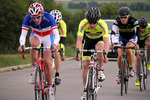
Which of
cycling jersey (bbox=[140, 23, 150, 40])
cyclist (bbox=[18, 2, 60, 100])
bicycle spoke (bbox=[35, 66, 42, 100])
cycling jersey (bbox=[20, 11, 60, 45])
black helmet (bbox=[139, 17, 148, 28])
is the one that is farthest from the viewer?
cycling jersey (bbox=[140, 23, 150, 40])

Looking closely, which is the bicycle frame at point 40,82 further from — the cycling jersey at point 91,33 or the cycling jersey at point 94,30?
the cycling jersey at point 94,30

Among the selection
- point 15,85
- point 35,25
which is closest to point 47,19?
point 35,25

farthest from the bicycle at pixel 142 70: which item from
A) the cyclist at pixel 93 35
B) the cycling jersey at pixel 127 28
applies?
the cyclist at pixel 93 35

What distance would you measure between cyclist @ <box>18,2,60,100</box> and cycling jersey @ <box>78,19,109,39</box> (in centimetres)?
70

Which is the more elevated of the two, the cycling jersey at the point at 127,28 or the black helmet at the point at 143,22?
the black helmet at the point at 143,22

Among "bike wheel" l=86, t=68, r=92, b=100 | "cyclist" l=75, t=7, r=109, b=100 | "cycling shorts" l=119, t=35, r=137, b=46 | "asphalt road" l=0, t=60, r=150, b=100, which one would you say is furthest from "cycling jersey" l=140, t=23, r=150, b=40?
"bike wheel" l=86, t=68, r=92, b=100

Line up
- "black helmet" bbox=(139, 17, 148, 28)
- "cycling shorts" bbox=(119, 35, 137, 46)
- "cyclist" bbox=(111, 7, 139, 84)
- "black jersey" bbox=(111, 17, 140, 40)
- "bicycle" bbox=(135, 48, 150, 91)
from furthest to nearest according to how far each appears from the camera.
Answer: "black helmet" bbox=(139, 17, 148, 28), "bicycle" bbox=(135, 48, 150, 91), "cycling shorts" bbox=(119, 35, 137, 46), "black jersey" bbox=(111, 17, 140, 40), "cyclist" bbox=(111, 7, 139, 84)

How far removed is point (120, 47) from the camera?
10.5 m

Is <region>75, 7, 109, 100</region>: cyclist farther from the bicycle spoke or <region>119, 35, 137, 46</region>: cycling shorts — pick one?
<region>119, 35, 137, 46</region>: cycling shorts

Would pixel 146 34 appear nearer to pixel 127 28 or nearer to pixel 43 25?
pixel 127 28

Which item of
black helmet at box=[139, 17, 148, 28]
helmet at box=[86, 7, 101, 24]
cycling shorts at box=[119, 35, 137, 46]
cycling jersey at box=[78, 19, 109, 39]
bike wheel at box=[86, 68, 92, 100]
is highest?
black helmet at box=[139, 17, 148, 28]

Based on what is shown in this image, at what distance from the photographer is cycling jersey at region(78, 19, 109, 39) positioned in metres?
8.94

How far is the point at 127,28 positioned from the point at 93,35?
1.75 meters

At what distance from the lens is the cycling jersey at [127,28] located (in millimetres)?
10815
